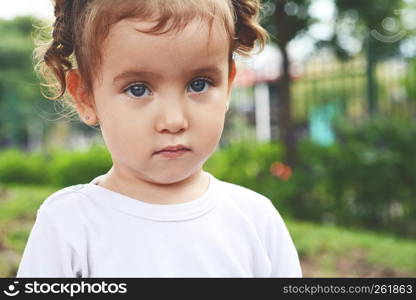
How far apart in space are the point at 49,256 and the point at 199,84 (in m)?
0.55

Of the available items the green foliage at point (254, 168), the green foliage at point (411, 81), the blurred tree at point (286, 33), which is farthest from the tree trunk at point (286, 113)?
the green foliage at point (411, 81)

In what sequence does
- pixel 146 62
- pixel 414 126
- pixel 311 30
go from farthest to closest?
pixel 311 30 → pixel 414 126 → pixel 146 62

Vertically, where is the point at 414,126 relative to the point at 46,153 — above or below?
above

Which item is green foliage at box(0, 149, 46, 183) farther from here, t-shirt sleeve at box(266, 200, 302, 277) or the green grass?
t-shirt sleeve at box(266, 200, 302, 277)

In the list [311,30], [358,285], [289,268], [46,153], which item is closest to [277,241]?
[289,268]

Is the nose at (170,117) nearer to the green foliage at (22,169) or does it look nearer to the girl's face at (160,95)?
the girl's face at (160,95)

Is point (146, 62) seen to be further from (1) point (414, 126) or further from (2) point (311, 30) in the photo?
(2) point (311, 30)

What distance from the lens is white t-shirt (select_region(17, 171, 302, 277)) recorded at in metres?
1.36

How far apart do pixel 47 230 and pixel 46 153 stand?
408 inches

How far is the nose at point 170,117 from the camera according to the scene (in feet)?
4.36

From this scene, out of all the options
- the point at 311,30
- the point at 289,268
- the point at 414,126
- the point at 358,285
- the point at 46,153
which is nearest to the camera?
the point at 289,268

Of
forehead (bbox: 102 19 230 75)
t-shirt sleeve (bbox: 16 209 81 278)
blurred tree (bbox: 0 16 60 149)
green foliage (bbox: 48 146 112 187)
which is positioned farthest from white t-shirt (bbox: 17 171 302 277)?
blurred tree (bbox: 0 16 60 149)

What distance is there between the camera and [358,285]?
68.6 inches

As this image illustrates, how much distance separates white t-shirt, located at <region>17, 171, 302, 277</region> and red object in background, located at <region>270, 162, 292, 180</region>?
4992 mm
